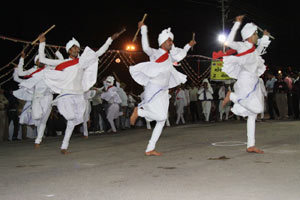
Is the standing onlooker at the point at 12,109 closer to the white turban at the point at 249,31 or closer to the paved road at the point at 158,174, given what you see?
the paved road at the point at 158,174

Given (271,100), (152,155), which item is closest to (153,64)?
(152,155)

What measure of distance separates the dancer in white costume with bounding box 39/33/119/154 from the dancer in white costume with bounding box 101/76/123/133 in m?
7.31

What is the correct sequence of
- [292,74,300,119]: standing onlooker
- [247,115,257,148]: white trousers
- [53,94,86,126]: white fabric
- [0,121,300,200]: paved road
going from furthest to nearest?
[292,74,300,119]: standing onlooker < [53,94,86,126]: white fabric < [247,115,257,148]: white trousers < [0,121,300,200]: paved road

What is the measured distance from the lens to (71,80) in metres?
9.46

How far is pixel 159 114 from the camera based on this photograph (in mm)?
8312

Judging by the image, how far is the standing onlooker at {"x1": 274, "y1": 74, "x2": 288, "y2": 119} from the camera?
20344 mm

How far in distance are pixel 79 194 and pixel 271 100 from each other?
55.7ft

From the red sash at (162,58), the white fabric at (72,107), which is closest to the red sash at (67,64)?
the white fabric at (72,107)

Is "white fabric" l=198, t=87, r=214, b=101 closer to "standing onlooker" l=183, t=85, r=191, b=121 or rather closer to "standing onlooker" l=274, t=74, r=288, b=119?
"standing onlooker" l=183, t=85, r=191, b=121

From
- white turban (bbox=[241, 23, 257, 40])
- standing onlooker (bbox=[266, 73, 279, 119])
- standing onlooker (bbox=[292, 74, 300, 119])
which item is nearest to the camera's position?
white turban (bbox=[241, 23, 257, 40])

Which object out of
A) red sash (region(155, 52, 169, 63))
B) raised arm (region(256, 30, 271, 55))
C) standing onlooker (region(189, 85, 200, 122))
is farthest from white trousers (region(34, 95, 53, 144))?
standing onlooker (region(189, 85, 200, 122))

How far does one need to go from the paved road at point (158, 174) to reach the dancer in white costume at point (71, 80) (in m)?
0.92

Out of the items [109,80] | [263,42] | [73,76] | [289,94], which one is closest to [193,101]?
[289,94]

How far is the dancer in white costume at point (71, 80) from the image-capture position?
9.34 metres
